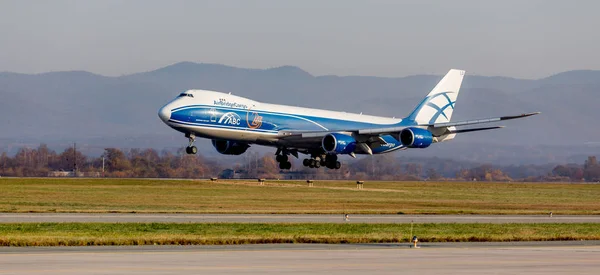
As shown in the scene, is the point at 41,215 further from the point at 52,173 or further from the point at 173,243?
the point at 52,173

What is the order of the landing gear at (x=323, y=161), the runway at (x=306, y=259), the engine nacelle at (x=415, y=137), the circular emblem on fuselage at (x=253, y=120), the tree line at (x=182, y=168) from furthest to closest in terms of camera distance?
the tree line at (x=182, y=168) < the landing gear at (x=323, y=161) < the engine nacelle at (x=415, y=137) < the circular emblem on fuselage at (x=253, y=120) < the runway at (x=306, y=259)

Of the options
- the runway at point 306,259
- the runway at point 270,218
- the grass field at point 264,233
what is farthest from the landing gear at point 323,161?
the runway at point 306,259

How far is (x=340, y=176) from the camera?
168 meters

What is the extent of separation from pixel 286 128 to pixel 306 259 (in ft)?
142

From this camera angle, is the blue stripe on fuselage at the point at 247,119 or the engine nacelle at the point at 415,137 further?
the engine nacelle at the point at 415,137

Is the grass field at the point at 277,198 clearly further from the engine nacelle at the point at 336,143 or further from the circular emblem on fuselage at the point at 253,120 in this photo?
the circular emblem on fuselage at the point at 253,120

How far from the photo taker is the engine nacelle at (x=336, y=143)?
254 ft

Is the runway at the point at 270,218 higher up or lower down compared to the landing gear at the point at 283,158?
lower down

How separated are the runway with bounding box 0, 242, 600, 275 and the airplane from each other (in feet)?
106

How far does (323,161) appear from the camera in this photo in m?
82.6

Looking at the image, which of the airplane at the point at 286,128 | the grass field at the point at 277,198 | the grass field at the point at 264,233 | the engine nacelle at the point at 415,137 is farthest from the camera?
the engine nacelle at the point at 415,137

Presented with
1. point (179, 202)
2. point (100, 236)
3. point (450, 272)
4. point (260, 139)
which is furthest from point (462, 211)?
point (450, 272)

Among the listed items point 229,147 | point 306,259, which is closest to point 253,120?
point 229,147

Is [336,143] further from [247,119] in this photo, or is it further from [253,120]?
[247,119]
